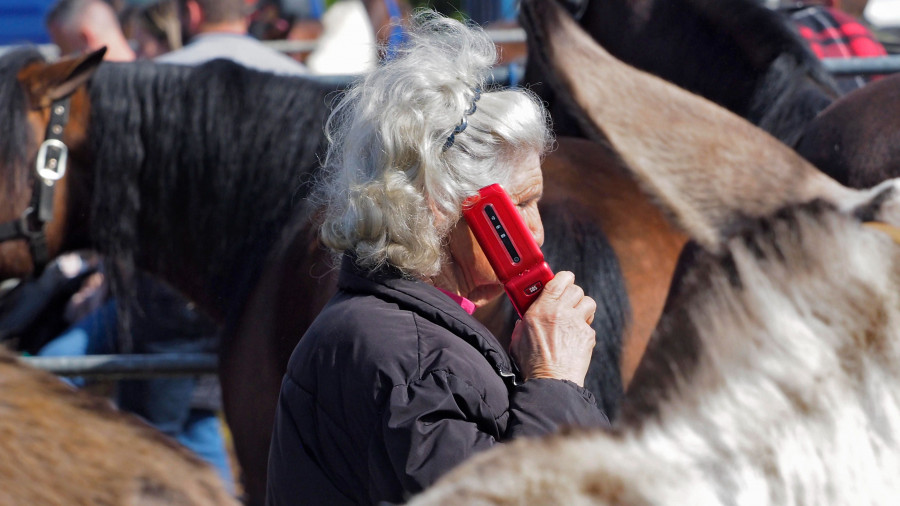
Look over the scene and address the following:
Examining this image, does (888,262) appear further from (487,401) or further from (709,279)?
(487,401)

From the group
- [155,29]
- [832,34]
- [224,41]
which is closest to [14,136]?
[224,41]

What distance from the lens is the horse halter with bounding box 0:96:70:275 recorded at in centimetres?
310

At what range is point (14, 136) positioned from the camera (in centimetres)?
308

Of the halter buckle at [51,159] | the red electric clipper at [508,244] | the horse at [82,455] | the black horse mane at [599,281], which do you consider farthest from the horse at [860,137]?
the halter buckle at [51,159]

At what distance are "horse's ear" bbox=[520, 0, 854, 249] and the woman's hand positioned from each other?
1.31 ft

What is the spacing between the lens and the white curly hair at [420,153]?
1472 mm

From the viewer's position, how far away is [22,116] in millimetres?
3096

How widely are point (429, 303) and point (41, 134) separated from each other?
2.21 m

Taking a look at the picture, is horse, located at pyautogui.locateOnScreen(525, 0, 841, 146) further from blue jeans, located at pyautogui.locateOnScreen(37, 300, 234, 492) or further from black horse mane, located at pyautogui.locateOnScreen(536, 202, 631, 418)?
blue jeans, located at pyautogui.locateOnScreen(37, 300, 234, 492)

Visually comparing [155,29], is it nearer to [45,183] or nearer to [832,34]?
[45,183]

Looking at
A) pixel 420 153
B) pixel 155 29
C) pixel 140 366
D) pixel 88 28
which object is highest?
pixel 420 153

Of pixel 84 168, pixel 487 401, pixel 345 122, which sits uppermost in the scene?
pixel 345 122

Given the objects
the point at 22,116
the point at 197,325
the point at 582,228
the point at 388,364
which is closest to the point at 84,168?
the point at 22,116

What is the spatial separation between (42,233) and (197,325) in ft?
3.97
